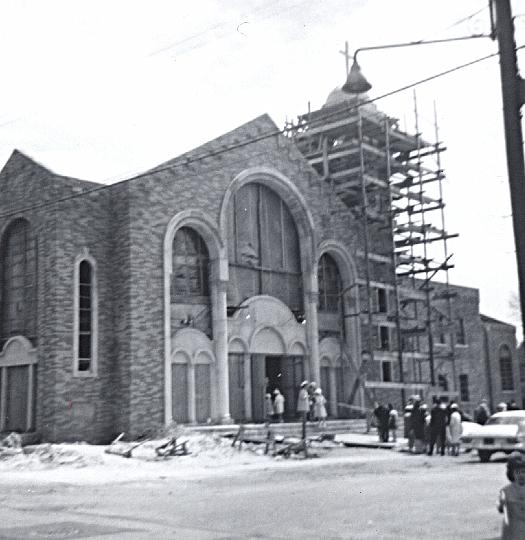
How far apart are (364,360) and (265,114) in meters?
11.2

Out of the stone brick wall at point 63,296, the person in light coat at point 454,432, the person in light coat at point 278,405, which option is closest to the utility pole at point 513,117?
the person in light coat at point 454,432

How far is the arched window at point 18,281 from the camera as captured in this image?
28234 mm

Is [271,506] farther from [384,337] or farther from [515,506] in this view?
[384,337]

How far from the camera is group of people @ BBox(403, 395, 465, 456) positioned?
24.5m

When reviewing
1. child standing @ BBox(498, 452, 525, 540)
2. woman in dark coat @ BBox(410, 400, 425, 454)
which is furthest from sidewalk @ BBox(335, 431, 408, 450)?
child standing @ BBox(498, 452, 525, 540)

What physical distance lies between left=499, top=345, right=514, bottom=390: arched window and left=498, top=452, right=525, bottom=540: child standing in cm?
4211

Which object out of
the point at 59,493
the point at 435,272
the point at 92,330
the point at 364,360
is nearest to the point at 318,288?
the point at 364,360

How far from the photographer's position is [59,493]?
50.5ft

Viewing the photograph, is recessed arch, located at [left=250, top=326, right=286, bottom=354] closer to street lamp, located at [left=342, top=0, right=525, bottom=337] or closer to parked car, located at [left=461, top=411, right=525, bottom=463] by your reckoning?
parked car, located at [left=461, top=411, right=525, bottom=463]

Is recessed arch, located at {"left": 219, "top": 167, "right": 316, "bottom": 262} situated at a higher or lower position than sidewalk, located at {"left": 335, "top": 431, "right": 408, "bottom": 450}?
higher

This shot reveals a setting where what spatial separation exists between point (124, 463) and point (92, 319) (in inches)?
273

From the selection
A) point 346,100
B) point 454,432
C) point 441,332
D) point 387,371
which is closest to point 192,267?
point 454,432

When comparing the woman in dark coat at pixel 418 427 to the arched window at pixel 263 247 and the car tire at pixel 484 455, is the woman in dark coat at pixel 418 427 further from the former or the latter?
the arched window at pixel 263 247

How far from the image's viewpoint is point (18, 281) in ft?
95.0
